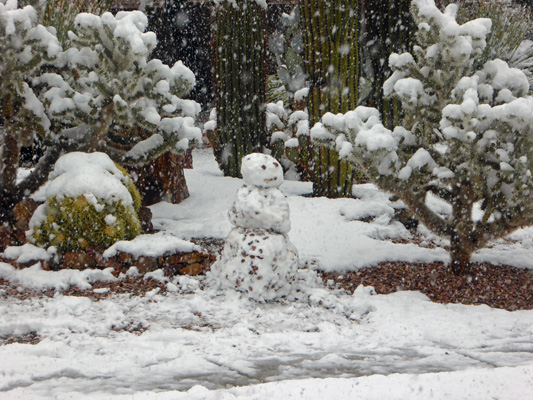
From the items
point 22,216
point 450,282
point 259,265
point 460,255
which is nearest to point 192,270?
point 259,265

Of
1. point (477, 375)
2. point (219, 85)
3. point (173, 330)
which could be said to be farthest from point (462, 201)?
Result: point (219, 85)

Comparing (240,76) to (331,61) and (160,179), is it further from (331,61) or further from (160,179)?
(160,179)

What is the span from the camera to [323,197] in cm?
664

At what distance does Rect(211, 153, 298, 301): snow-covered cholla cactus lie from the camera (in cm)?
432

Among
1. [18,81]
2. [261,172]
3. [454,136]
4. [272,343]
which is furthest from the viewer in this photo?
[18,81]

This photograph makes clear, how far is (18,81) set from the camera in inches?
199

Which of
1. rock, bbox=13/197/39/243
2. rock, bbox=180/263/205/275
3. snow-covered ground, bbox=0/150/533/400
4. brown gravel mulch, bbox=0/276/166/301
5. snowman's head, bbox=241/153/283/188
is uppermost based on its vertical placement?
snowman's head, bbox=241/153/283/188

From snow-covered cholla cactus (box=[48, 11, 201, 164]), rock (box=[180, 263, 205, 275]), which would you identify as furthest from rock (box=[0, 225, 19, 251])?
rock (box=[180, 263, 205, 275])

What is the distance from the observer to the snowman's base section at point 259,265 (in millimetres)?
4309

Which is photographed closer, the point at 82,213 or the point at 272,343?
the point at 272,343

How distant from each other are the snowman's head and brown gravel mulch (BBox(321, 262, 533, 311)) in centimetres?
94

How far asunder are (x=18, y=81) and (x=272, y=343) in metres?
3.23

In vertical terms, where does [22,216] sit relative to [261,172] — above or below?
below

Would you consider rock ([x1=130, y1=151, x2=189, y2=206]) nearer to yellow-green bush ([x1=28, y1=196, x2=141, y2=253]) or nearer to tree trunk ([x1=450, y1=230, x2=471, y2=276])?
yellow-green bush ([x1=28, y1=196, x2=141, y2=253])
